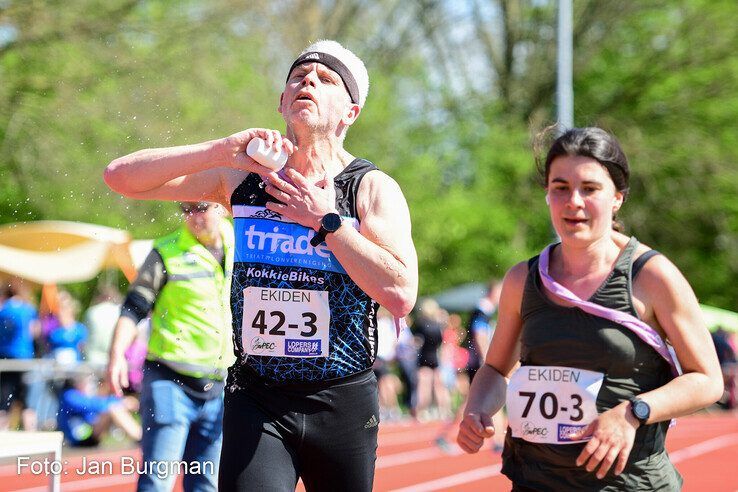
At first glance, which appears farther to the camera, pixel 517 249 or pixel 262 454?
pixel 517 249

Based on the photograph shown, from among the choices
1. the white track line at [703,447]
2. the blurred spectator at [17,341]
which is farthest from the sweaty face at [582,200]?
the white track line at [703,447]

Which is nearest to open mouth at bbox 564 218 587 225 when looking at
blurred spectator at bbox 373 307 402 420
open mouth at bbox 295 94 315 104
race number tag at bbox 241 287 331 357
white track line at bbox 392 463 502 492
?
race number tag at bbox 241 287 331 357

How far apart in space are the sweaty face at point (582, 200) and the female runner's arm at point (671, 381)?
21 centimetres

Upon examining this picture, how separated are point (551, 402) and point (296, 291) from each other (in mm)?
895

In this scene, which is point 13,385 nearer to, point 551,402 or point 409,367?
point 409,367

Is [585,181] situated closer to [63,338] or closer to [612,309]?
[612,309]

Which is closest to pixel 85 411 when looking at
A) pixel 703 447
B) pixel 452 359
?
pixel 703 447

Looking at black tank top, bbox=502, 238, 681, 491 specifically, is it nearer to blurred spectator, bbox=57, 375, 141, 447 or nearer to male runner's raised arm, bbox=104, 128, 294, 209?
male runner's raised arm, bbox=104, 128, 294, 209

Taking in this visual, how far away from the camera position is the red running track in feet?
35.0

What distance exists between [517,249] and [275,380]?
25.5m

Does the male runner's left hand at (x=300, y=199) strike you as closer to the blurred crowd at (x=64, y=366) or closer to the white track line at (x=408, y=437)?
the blurred crowd at (x=64, y=366)

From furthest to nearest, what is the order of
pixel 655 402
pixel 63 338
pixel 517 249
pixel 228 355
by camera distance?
pixel 517 249 < pixel 63 338 < pixel 228 355 < pixel 655 402

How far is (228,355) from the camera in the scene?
6.09 meters

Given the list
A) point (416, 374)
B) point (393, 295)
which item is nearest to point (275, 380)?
point (393, 295)
